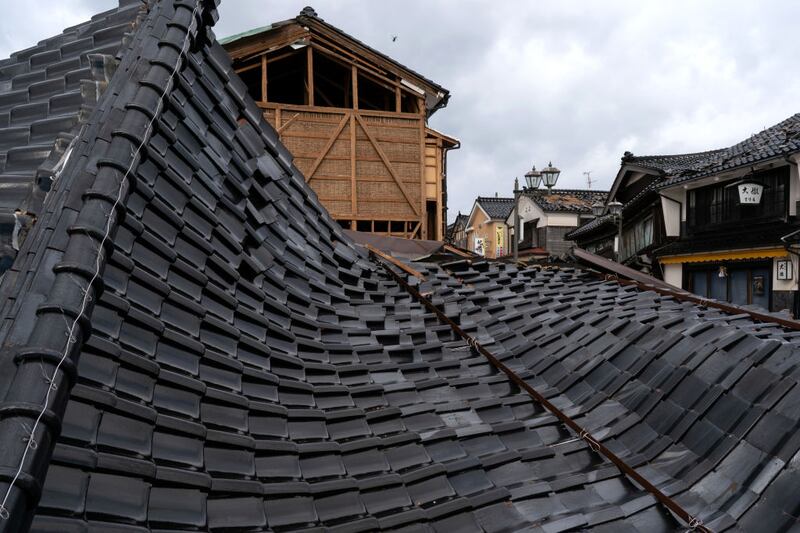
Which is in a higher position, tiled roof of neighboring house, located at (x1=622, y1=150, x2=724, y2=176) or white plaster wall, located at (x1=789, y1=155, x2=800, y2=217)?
tiled roof of neighboring house, located at (x1=622, y1=150, x2=724, y2=176)

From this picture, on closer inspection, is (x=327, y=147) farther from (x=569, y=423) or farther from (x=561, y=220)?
(x=561, y=220)

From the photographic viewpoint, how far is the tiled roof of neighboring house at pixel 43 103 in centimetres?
354

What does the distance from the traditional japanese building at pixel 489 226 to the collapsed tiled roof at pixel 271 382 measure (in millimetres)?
43287

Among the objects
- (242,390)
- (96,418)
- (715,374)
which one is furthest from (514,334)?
(96,418)

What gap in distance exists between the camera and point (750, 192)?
22.2 m

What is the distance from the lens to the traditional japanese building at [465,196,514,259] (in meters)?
49.6

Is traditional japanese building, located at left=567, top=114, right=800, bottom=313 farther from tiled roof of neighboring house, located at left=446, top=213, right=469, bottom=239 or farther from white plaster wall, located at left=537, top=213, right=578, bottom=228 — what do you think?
tiled roof of neighboring house, located at left=446, top=213, right=469, bottom=239

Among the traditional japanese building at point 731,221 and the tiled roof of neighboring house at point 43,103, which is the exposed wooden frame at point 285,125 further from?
the traditional japanese building at point 731,221

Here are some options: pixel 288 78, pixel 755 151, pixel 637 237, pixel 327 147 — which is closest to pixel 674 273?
pixel 637 237

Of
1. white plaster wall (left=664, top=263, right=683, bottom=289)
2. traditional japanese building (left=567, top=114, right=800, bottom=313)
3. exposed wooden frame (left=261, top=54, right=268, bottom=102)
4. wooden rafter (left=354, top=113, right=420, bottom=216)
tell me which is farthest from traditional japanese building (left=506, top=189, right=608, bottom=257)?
exposed wooden frame (left=261, top=54, right=268, bottom=102)

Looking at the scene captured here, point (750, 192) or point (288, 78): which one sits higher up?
point (288, 78)

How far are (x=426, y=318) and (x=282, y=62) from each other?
15.7 metres

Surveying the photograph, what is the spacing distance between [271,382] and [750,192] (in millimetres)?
23745

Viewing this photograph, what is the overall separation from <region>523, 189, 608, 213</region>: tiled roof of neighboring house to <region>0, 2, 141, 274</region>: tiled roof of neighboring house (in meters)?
40.1
